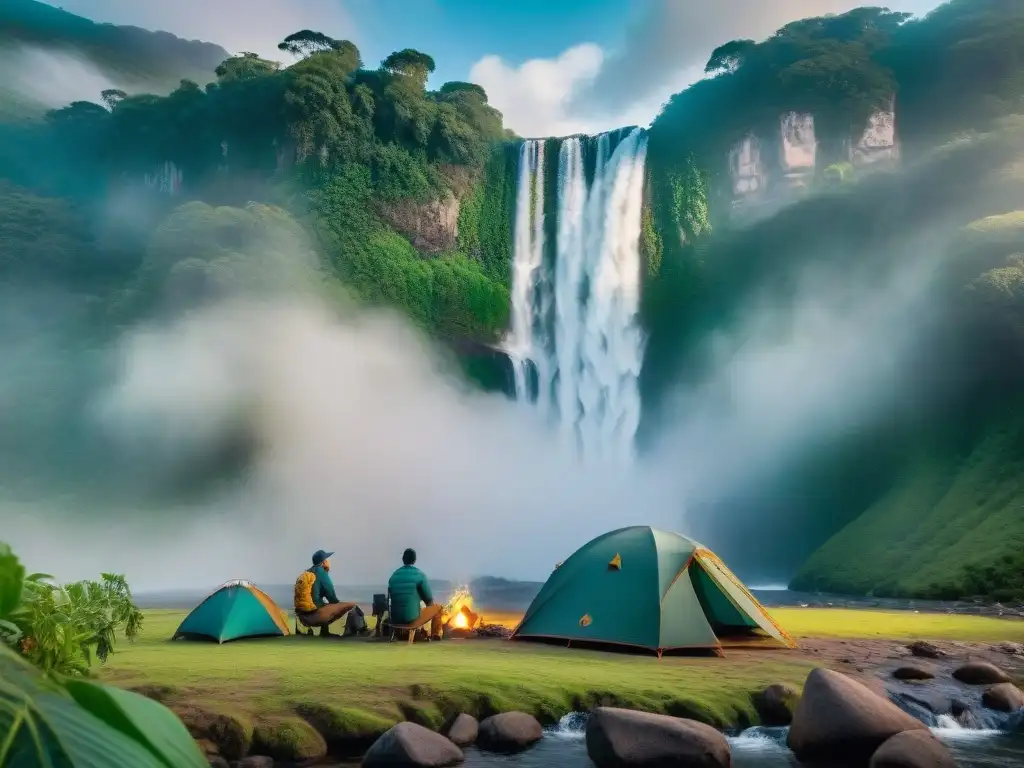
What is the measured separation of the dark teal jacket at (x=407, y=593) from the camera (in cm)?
1259

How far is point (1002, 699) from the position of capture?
33.1 feet

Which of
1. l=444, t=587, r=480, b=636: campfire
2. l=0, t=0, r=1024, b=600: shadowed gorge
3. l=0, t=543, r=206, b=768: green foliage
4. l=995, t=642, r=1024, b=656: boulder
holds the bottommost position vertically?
l=995, t=642, r=1024, b=656: boulder

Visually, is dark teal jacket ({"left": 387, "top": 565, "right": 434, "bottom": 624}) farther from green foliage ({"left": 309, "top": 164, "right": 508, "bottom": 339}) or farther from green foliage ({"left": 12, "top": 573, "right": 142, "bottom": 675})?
green foliage ({"left": 309, "top": 164, "right": 508, "bottom": 339})

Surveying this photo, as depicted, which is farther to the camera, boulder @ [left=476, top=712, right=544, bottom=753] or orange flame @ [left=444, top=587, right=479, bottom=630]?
orange flame @ [left=444, top=587, right=479, bottom=630]

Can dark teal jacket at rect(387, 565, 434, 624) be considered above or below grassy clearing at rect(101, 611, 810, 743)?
above

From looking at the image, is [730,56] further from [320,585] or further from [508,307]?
[320,585]

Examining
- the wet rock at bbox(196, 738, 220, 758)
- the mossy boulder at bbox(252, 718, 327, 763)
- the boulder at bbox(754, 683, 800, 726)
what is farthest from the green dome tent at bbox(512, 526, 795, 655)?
the wet rock at bbox(196, 738, 220, 758)

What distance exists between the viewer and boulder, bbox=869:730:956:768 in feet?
24.2

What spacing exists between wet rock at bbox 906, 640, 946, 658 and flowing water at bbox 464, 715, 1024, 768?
3.19m

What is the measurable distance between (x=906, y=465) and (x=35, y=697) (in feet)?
144

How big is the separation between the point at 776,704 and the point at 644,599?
3036mm

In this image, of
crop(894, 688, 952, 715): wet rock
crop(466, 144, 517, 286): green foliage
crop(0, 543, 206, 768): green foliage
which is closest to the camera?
crop(0, 543, 206, 768): green foliage

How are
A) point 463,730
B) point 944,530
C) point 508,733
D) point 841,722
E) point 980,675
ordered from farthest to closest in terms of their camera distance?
Result: point 944,530
point 980,675
point 463,730
point 508,733
point 841,722

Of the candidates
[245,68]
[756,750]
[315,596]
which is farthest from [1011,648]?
[245,68]
